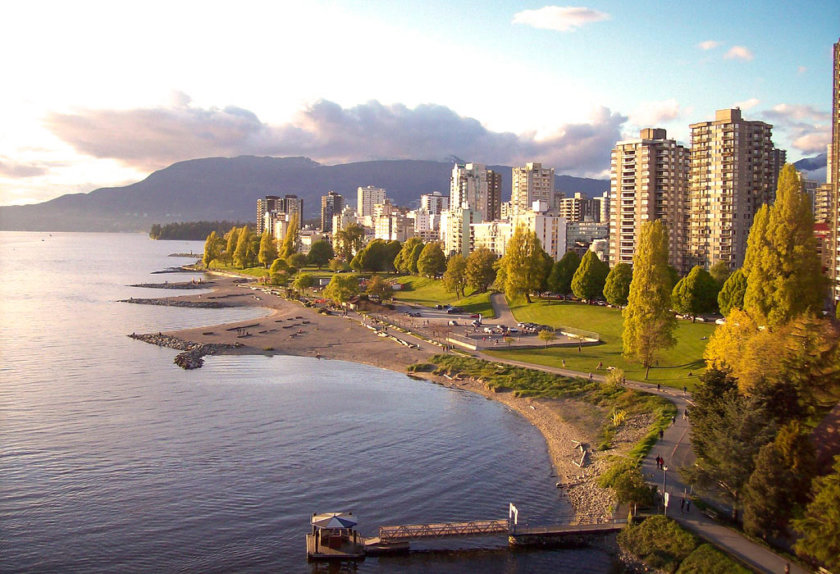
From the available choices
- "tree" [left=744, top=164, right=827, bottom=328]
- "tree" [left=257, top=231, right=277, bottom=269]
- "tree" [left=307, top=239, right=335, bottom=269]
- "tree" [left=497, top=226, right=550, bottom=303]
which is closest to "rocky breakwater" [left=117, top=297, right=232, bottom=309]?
"tree" [left=497, top=226, right=550, bottom=303]

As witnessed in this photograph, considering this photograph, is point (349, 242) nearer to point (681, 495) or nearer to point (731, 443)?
point (681, 495)

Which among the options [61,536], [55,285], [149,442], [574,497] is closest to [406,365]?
[149,442]

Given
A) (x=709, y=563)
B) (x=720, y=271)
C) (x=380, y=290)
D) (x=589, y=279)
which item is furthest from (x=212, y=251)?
(x=709, y=563)

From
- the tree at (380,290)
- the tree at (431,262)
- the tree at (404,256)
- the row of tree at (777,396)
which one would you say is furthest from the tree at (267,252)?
the row of tree at (777,396)

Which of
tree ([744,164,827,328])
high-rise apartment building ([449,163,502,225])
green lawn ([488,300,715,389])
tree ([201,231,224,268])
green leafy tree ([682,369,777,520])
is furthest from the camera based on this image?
high-rise apartment building ([449,163,502,225])

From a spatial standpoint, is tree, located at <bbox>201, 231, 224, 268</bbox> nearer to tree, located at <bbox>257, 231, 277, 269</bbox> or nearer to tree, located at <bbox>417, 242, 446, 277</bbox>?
tree, located at <bbox>257, 231, 277, 269</bbox>
